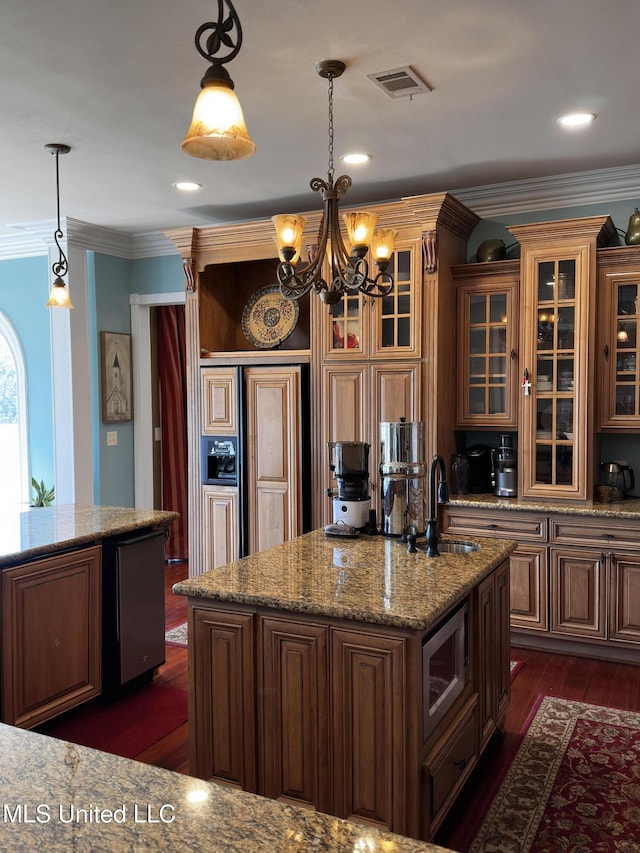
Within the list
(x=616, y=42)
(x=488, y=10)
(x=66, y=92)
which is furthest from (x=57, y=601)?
(x=616, y=42)

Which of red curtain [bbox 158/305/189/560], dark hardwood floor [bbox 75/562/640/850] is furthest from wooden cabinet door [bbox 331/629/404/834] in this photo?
red curtain [bbox 158/305/189/560]

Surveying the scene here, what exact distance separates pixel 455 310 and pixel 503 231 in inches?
25.1

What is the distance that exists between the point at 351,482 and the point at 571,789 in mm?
1445

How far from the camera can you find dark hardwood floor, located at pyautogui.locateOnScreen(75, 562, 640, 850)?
8.72 ft

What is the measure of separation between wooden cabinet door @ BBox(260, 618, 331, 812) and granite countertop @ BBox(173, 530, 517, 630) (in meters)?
0.10

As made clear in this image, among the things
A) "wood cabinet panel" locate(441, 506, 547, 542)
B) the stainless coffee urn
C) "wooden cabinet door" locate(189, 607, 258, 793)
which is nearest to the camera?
"wooden cabinet door" locate(189, 607, 258, 793)

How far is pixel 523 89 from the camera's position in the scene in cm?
308

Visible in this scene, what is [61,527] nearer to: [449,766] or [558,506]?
[449,766]

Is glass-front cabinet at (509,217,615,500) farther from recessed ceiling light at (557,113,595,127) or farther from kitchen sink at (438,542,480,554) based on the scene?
kitchen sink at (438,542,480,554)

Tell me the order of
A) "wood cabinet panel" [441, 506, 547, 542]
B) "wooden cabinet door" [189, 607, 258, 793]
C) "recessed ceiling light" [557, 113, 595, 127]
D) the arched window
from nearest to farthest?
"wooden cabinet door" [189, 607, 258, 793] < "recessed ceiling light" [557, 113, 595, 127] < "wood cabinet panel" [441, 506, 547, 542] < the arched window

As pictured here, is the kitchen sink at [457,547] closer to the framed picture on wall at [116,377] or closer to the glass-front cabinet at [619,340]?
the glass-front cabinet at [619,340]

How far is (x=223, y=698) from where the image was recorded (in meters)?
2.36

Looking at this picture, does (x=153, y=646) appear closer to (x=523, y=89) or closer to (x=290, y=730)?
(x=290, y=730)

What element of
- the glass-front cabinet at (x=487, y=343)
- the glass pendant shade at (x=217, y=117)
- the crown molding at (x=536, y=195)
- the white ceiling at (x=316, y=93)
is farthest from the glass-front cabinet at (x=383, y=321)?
the glass pendant shade at (x=217, y=117)
